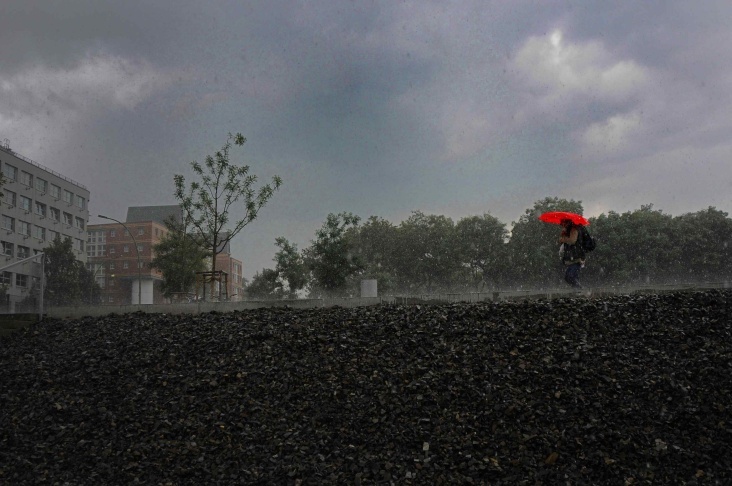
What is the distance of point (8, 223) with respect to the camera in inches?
2477

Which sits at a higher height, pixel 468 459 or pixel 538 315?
pixel 538 315

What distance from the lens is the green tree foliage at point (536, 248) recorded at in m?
43.5

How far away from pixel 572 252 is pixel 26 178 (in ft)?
220

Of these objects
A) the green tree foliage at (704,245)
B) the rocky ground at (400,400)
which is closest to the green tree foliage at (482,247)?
the green tree foliage at (704,245)

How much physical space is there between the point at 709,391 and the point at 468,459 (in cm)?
338

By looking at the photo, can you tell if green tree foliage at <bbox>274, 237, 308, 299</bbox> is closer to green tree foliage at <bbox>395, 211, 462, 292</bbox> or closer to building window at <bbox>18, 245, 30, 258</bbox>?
green tree foliage at <bbox>395, 211, 462, 292</bbox>

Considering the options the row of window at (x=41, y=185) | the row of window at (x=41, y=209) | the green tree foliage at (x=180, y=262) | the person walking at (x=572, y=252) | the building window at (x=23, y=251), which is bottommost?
the person walking at (x=572, y=252)

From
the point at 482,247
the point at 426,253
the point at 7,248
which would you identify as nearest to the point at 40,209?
the point at 7,248

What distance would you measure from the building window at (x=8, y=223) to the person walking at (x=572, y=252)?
213ft

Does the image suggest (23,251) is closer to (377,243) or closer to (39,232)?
(39,232)

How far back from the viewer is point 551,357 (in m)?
8.44

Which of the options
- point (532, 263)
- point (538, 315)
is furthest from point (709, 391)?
point (532, 263)

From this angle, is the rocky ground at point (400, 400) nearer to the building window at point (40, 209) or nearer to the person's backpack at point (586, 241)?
the person's backpack at point (586, 241)

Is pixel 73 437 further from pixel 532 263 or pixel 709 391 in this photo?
pixel 532 263
